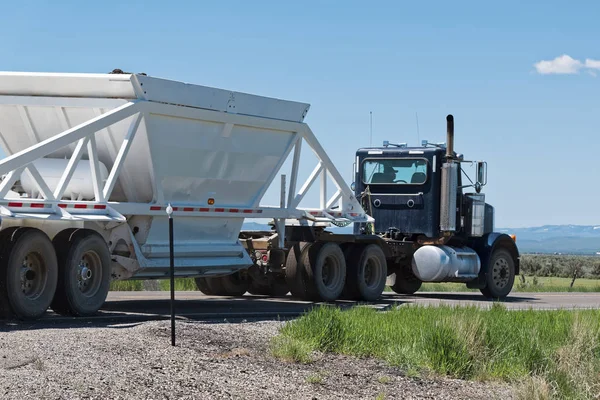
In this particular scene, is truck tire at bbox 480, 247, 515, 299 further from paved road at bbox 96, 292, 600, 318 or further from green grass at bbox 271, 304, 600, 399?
green grass at bbox 271, 304, 600, 399

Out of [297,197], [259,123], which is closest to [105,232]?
[259,123]

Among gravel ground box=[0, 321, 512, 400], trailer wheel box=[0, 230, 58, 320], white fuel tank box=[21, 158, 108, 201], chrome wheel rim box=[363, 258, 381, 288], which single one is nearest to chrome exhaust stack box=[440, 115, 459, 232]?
chrome wheel rim box=[363, 258, 381, 288]

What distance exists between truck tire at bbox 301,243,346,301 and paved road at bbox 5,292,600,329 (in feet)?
0.91

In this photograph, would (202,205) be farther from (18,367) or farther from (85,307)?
(18,367)

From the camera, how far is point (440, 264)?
23984 millimetres

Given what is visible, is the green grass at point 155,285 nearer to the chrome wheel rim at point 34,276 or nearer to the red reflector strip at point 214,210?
the red reflector strip at point 214,210

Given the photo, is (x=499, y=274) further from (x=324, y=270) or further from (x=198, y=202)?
(x=198, y=202)

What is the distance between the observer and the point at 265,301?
70.9ft

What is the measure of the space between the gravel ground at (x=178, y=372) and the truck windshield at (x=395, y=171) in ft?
38.3

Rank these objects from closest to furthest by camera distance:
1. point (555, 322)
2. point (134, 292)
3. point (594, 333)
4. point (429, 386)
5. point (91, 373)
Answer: point (91, 373) → point (429, 386) → point (594, 333) → point (555, 322) → point (134, 292)

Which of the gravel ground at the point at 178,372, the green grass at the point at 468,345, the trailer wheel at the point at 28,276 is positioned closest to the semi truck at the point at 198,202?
the trailer wheel at the point at 28,276

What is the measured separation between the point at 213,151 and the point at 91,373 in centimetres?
891

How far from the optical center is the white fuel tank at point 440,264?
→ 2405 cm

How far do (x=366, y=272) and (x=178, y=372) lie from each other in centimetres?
1220
